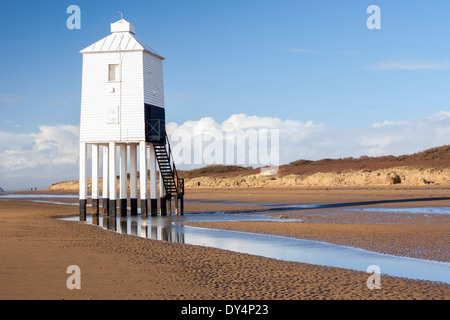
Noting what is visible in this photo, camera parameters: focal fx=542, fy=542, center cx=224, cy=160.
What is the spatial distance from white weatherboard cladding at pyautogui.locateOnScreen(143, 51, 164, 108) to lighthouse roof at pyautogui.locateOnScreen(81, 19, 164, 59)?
437 millimetres

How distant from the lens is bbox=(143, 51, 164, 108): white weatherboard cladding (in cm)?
3000

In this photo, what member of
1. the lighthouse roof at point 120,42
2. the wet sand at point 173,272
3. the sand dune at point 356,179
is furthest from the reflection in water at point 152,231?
the sand dune at point 356,179

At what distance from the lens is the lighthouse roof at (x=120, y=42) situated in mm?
30078

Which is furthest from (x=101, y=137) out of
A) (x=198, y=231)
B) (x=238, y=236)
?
(x=238, y=236)

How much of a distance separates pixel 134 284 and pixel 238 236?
993 cm

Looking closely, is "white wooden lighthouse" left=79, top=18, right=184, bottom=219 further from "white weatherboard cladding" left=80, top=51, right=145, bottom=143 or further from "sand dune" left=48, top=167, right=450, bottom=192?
"sand dune" left=48, top=167, right=450, bottom=192

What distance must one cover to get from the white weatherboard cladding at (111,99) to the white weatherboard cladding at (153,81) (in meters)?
0.39

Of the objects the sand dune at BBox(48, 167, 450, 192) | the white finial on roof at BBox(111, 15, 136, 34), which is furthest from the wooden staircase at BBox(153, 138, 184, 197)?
the sand dune at BBox(48, 167, 450, 192)

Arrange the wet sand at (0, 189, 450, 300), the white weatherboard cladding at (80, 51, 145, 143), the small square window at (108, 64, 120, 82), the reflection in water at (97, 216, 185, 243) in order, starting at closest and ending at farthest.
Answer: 1. the wet sand at (0, 189, 450, 300)
2. the reflection in water at (97, 216, 185, 243)
3. the white weatherboard cladding at (80, 51, 145, 143)
4. the small square window at (108, 64, 120, 82)

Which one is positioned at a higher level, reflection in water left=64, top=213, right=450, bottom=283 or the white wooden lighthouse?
the white wooden lighthouse

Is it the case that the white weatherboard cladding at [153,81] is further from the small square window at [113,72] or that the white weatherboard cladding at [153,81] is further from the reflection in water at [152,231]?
the reflection in water at [152,231]

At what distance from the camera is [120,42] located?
3067 centimetres

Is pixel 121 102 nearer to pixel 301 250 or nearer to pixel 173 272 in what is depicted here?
pixel 301 250

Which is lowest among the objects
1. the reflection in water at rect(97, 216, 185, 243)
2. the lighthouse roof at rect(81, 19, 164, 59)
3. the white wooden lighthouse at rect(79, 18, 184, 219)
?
the reflection in water at rect(97, 216, 185, 243)
